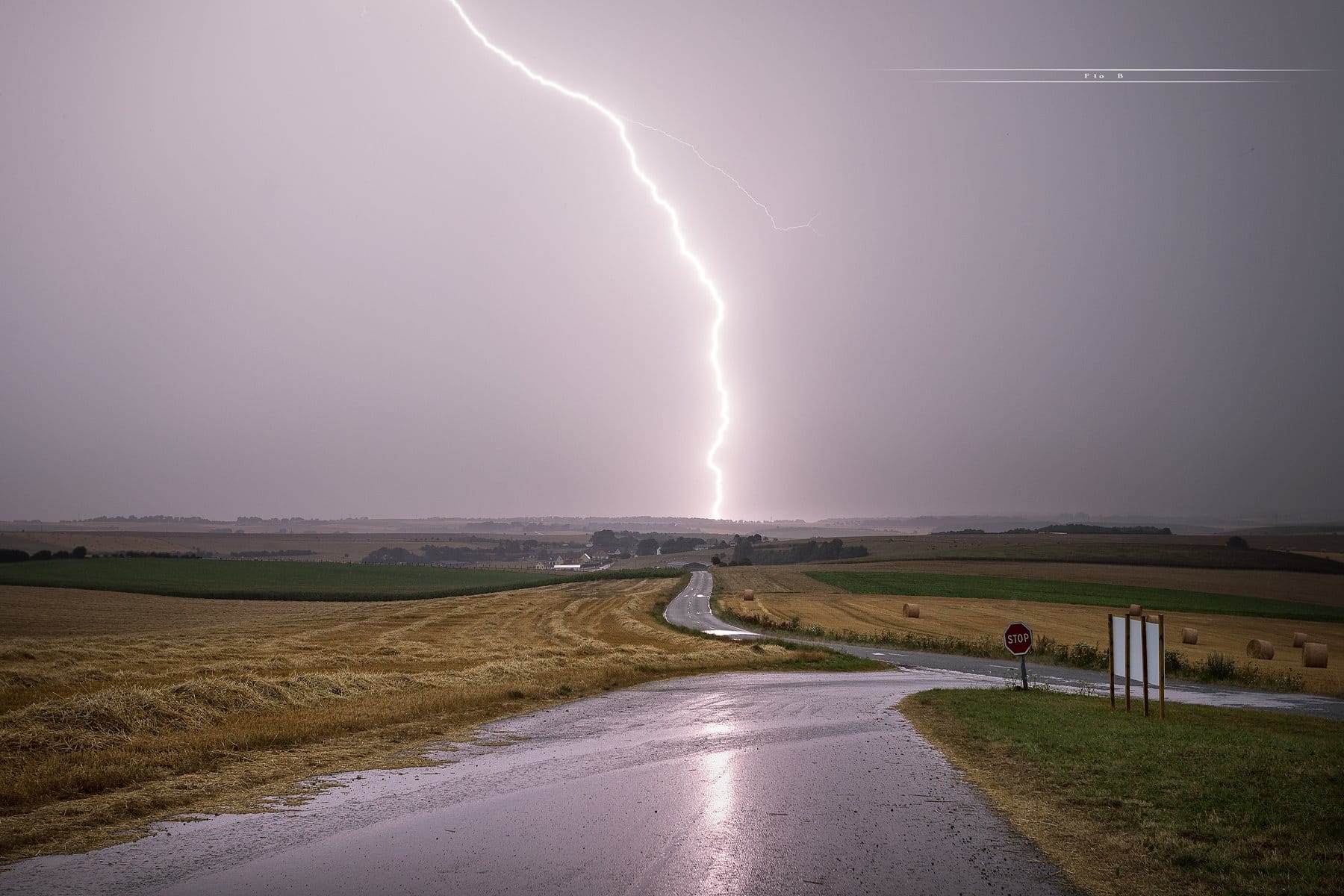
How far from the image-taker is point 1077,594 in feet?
247

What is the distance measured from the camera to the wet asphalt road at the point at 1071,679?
2311 cm

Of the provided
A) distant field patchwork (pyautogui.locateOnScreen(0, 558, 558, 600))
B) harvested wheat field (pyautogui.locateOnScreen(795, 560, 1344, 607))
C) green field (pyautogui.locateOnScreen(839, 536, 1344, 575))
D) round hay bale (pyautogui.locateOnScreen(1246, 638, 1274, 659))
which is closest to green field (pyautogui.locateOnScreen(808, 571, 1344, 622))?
harvested wheat field (pyautogui.locateOnScreen(795, 560, 1344, 607))

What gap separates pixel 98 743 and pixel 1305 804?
17.6 meters

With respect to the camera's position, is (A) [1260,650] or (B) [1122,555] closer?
(A) [1260,650]

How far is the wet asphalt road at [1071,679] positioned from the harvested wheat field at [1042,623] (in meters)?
4.64

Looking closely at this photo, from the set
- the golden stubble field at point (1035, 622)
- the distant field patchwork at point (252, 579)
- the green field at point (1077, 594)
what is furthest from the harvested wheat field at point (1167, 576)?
the distant field patchwork at point (252, 579)

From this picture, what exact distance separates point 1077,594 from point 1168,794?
71800 mm

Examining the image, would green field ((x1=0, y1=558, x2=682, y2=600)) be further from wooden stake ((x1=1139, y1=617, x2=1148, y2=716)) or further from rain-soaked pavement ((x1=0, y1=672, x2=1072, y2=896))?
wooden stake ((x1=1139, y1=617, x2=1148, y2=716))

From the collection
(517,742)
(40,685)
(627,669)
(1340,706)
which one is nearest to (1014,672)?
(1340,706)

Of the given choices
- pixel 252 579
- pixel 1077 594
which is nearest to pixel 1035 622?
pixel 1077 594

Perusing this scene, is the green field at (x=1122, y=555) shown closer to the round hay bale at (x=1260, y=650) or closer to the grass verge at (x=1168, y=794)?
the round hay bale at (x=1260, y=650)

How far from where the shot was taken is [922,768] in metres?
13.6

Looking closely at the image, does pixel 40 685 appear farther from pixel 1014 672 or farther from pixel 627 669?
pixel 1014 672

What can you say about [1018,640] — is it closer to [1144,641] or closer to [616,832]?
[1144,641]
